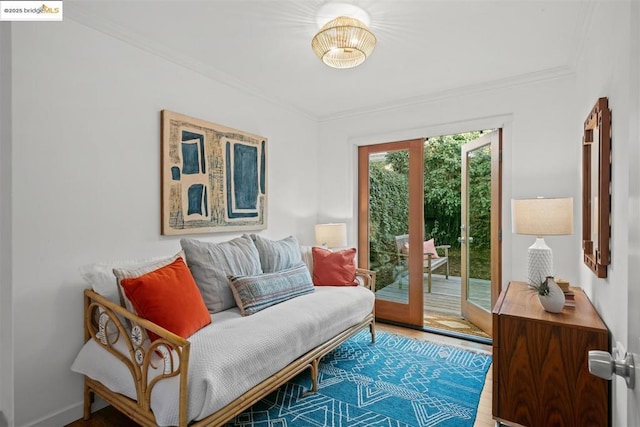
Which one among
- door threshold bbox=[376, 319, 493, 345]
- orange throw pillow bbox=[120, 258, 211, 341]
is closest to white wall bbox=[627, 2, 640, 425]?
orange throw pillow bbox=[120, 258, 211, 341]

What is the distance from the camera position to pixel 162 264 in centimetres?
221

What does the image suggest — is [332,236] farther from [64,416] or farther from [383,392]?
[64,416]

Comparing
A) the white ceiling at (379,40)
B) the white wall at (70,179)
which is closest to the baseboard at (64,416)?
the white wall at (70,179)

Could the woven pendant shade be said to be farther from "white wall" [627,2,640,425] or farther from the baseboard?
the baseboard

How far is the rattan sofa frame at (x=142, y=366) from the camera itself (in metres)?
1.50

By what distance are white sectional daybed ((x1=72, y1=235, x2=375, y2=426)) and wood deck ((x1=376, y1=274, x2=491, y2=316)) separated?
3.11 feet

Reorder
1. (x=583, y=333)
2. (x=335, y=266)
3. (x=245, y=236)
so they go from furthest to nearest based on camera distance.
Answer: (x=335, y=266), (x=245, y=236), (x=583, y=333)

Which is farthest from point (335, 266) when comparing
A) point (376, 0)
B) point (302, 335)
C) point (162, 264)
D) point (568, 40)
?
point (568, 40)

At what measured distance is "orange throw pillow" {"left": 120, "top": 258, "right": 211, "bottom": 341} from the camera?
1807 mm

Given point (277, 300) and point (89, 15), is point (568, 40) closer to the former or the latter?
point (277, 300)

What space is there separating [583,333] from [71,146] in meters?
3.06

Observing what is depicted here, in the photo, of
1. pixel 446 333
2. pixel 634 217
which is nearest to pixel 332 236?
pixel 446 333

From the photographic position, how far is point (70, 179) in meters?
2.03

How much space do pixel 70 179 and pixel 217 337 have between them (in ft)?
4.30
